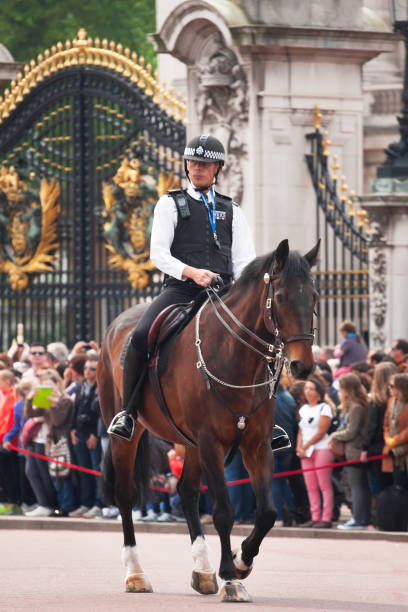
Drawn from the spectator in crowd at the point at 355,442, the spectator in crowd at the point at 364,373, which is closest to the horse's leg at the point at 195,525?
the spectator in crowd at the point at 355,442

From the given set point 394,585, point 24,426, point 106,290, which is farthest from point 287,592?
point 106,290

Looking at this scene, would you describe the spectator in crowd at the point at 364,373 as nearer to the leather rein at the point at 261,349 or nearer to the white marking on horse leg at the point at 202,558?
the white marking on horse leg at the point at 202,558

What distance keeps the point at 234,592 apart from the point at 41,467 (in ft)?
24.4

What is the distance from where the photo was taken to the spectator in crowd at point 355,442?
15133mm

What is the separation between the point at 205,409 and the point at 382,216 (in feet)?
27.4

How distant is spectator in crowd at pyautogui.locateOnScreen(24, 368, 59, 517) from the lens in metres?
17.1

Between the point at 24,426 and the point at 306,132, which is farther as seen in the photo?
the point at 306,132

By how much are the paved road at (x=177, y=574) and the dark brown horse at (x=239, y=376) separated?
0.36 meters

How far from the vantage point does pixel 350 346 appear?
60.2 ft

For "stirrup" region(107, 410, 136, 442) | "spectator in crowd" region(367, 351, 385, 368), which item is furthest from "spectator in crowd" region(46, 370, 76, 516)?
"stirrup" region(107, 410, 136, 442)

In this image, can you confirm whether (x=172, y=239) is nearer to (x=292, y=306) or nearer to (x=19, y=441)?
(x=292, y=306)

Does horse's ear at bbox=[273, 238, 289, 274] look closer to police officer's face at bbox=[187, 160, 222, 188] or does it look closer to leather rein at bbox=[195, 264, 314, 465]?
leather rein at bbox=[195, 264, 314, 465]

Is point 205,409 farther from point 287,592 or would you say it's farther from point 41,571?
point 41,571

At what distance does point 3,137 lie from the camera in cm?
2366
